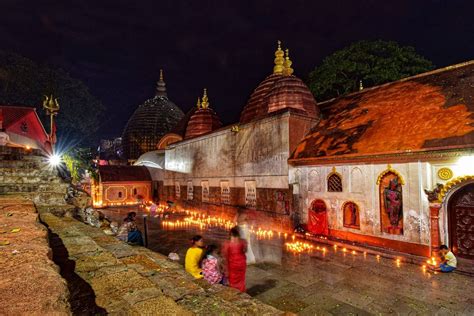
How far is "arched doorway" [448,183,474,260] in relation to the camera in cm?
832

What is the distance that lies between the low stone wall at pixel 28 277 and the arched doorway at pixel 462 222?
417 inches

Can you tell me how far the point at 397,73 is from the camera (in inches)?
956

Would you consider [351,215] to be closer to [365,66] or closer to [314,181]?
[314,181]

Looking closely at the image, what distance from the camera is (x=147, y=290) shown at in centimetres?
291

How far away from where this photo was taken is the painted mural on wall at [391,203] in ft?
31.6

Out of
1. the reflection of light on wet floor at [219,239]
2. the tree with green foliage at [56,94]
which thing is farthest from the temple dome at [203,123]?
the tree with green foliage at [56,94]

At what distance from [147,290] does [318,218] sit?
10293 millimetres

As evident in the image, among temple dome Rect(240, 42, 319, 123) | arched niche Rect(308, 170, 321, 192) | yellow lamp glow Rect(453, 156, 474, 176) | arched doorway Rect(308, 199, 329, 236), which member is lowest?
arched doorway Rect(308, 199, 329, 236)

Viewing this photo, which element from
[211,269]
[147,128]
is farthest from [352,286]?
[147,128]

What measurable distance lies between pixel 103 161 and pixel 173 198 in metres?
28.1

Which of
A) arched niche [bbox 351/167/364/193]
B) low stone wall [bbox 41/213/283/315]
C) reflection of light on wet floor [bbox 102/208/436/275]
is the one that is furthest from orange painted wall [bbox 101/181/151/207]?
low stone wall [bbox 41/213/283/315]

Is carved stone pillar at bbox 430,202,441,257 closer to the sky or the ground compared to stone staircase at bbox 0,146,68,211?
closer to the ground

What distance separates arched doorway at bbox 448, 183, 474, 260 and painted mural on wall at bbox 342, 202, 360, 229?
2.99 meters

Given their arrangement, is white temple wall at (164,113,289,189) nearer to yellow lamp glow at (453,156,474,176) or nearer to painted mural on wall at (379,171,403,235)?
painted mural on wall at (379,171,403,235)
